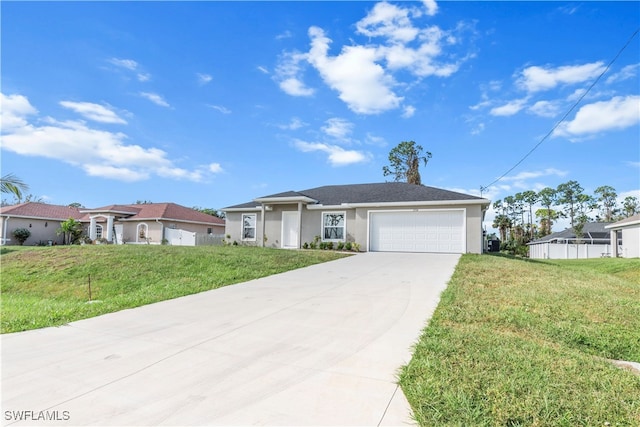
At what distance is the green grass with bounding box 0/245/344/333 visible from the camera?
24.4ft

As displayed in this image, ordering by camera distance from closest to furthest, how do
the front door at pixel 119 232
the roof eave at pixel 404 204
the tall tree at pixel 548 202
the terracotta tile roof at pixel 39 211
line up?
the roof eave at pixel 404 204
the terracotta tile roof at pixel 39 211
the front door at pixel 119 232
the tall tree at pixel 548 202

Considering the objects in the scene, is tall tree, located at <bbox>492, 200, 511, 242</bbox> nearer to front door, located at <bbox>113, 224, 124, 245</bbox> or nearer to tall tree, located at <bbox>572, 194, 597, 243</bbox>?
tall tree, located at <bbox>572, 194, 597, 243</bbox>

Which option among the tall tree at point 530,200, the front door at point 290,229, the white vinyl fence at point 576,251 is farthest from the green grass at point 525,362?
the tall tree at point 530,200

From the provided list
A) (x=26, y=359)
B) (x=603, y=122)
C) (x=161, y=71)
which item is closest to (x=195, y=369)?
(x=26, y=359)

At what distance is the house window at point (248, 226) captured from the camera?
2019 centimetres

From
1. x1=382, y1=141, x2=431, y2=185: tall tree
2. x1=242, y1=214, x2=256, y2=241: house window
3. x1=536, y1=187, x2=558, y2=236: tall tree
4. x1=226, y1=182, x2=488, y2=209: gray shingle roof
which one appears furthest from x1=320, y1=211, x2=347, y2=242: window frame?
x1=536, y1=187, x2=558, y2=236: tall tree

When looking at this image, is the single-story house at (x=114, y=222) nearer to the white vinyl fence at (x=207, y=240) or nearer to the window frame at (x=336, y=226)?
the white vinyl fence at (x=207, y=240)

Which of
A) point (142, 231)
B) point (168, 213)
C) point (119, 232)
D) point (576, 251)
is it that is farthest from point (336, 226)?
point (576, 251)

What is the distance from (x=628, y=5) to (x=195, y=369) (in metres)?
13.7

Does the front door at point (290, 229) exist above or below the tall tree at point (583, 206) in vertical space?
below

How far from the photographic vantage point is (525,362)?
347 centimetres

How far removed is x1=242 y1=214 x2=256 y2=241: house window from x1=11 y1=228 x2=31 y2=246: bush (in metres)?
19.0

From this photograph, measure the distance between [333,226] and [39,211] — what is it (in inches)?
1030

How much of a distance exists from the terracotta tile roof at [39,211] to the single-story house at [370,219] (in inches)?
725
